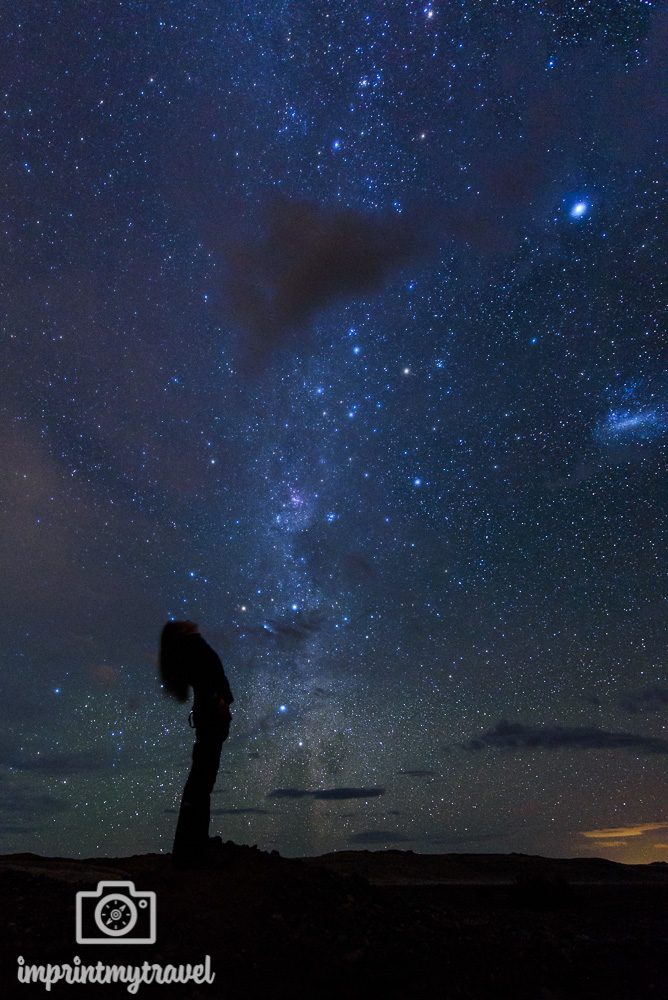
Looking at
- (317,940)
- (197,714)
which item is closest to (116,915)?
(317,940)

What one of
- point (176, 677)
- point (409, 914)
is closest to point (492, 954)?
point (409, 914)

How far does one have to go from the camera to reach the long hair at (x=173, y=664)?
803 cm

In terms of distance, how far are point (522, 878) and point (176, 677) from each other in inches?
295

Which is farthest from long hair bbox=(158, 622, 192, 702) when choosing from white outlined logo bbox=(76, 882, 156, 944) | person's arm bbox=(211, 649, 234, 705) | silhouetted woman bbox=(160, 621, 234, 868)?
white outlined logo bbox=(76, 882, 156, 944)

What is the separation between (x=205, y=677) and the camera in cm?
784

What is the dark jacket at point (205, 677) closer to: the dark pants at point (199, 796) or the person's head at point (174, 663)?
the person's head at point (174, 663)

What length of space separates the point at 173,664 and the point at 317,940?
3.33 metres

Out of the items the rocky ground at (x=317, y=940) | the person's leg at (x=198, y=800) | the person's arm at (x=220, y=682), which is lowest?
the rocky ground at (x=317, y=940)

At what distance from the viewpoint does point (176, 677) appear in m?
8.05

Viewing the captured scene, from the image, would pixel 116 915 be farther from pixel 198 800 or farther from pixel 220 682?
pixel 220 682

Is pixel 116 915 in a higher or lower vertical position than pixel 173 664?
lower

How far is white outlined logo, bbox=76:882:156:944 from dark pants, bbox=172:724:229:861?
843 millimetres

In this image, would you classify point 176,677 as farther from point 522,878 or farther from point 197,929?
point 522,878

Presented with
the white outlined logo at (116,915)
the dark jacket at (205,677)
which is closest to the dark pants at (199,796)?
the dark jacket at (205,677)
